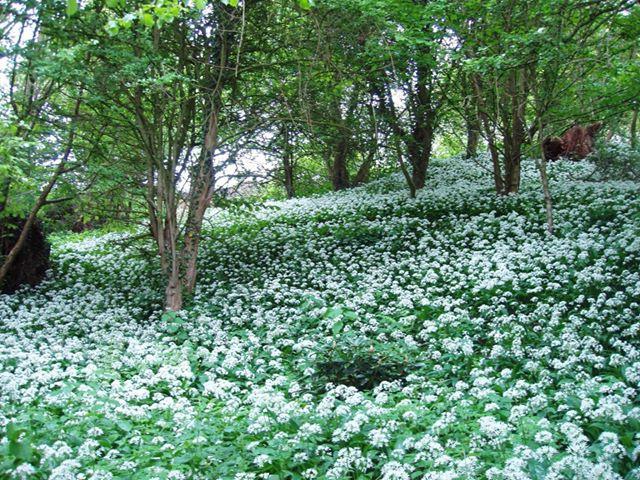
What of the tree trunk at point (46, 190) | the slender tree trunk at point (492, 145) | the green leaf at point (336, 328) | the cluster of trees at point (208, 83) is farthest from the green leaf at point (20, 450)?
the slender tree trunk at point (492, 145)

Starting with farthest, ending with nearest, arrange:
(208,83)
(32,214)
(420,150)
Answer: (420,150)
(32,214)
(208,83)

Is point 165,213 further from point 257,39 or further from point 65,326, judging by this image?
point 257,39

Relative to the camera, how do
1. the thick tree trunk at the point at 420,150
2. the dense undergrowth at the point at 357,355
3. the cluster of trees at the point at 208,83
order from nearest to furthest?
the dense undergrowth at the point at 357,355
the cluster of trees at the point at 208,83
the thick tree trunk at the point at 420,150

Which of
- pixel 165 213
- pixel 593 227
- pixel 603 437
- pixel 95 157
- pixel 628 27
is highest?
pixel 628 27

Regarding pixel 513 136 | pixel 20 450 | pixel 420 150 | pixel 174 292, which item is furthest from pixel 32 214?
pixel 513 136

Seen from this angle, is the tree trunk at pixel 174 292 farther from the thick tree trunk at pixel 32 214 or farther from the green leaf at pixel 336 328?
the green leaf at pixel 336 328

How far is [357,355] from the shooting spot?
21.4ft

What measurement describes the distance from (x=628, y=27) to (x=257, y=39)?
6659mm

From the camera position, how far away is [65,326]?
28.7 feet

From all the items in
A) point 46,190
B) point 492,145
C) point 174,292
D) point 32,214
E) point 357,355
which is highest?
point 492,145

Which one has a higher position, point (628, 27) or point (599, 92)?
point (628, 27)

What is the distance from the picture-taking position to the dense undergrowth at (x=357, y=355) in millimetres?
4434

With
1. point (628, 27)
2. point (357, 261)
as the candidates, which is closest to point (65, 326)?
point (357, 261)

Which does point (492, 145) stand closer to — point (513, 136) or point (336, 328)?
point (513, 136)
